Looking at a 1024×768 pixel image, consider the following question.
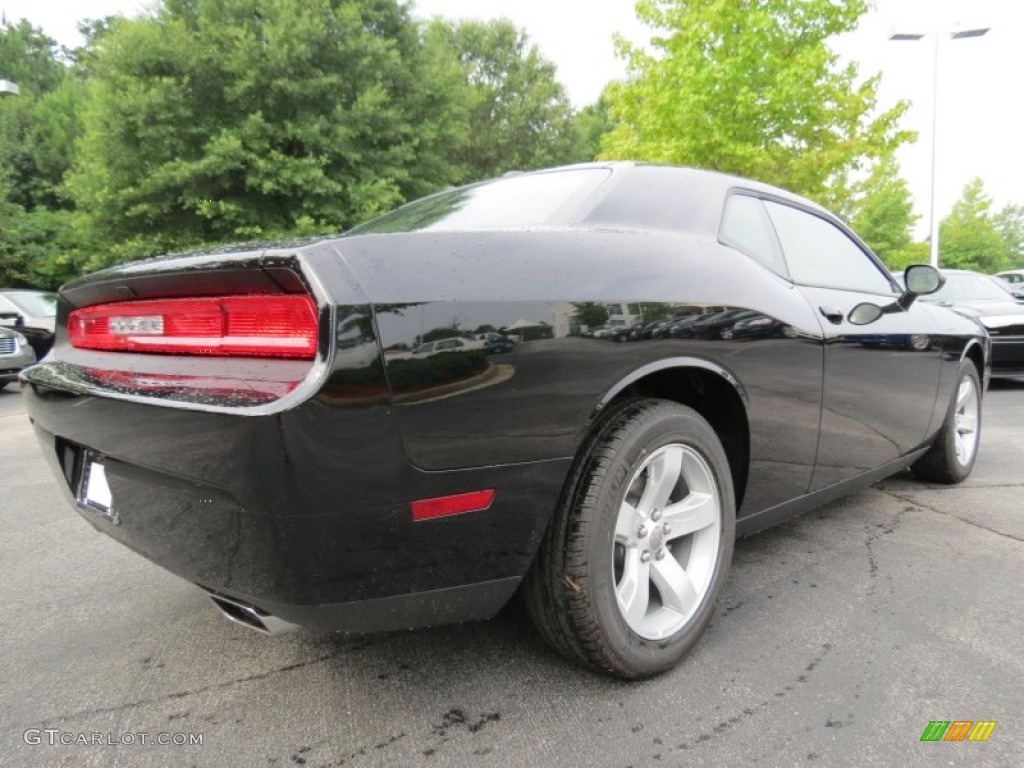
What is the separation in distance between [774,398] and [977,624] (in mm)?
981

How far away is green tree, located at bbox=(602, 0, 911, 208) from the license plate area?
11018mm

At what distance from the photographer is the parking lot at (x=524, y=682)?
1608 mm

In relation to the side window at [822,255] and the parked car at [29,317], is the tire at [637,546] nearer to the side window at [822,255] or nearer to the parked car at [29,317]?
the side window at [822,255]

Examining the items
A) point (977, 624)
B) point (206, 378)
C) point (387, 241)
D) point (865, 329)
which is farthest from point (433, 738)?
point (865, 329)

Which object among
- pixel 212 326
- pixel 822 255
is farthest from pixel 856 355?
pixel 212 326

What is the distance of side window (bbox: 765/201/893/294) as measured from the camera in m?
2.65

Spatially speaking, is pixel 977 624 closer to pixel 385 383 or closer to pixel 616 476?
pixel 616 476


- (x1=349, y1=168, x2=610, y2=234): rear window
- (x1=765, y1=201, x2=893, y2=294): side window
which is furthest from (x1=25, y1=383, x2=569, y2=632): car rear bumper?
(x1=765, y1=201, x2=893, y2=294): side window

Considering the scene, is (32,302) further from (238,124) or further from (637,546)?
(637,546)

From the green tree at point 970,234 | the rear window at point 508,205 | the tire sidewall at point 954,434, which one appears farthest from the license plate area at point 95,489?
the green tree at point 970,234

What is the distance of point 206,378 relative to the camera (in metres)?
1.52

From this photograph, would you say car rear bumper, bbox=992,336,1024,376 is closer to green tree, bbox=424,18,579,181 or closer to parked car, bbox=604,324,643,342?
parked car, bbox=604,324,643,342

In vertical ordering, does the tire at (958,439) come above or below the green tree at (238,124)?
below

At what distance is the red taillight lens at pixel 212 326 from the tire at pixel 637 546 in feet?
2.54
